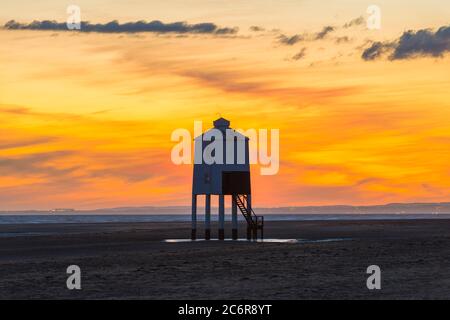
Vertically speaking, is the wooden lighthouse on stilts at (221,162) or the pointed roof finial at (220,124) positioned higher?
the pointed roof finial at (220,124)

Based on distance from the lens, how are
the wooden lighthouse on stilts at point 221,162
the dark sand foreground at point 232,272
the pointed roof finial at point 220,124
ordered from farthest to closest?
the pointed roof finial at point 220,124 < the wooden lighthouse on stilts at point 221,162 < the dark sand foreground at point 232,272

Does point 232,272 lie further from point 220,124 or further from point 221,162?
point 220,124

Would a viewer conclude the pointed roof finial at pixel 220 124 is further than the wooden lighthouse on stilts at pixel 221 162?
Yes

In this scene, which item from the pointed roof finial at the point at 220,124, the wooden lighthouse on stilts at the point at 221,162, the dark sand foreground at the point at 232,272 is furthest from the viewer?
the pointed roof finial at the point at 220,124

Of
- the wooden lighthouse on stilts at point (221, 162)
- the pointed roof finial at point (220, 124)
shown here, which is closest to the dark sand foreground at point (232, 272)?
the wooden lighthouse on stilts at point (221, 162)

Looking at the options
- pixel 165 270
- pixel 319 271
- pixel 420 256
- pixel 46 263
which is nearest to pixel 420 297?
pixel 319 271

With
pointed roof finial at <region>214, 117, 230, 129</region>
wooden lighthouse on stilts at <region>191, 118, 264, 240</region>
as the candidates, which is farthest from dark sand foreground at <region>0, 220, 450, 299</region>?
pointed roof finial at <region>214, 117, 230, 129</region>

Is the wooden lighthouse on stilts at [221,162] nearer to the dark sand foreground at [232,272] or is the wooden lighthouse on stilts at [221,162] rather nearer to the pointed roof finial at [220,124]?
the pointed roof finial at [220,124]

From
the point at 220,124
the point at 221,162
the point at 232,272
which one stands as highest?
the point at 220,124

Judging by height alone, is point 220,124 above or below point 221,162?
above

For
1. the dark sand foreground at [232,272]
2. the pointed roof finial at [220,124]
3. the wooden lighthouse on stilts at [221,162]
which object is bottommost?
the dark sand foreground at [232,272]

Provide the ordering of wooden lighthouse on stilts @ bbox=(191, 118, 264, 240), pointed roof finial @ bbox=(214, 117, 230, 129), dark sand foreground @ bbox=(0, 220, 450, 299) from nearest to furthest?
dark sand foreground @ bbox=(0, 220, 450, 299) → wooden lighthouse on stilts @ bbox=(191, 118, 264, 240) → pointed roof finial @ bbox=(214, 117, 230, 129)

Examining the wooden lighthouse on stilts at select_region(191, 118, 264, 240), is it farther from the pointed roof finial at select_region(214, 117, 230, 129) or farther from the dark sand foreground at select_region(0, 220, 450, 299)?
the dark sand foreground at select_region(0, 220, 450, 299)

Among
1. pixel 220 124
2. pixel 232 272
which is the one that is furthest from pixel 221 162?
pixel 232 272
